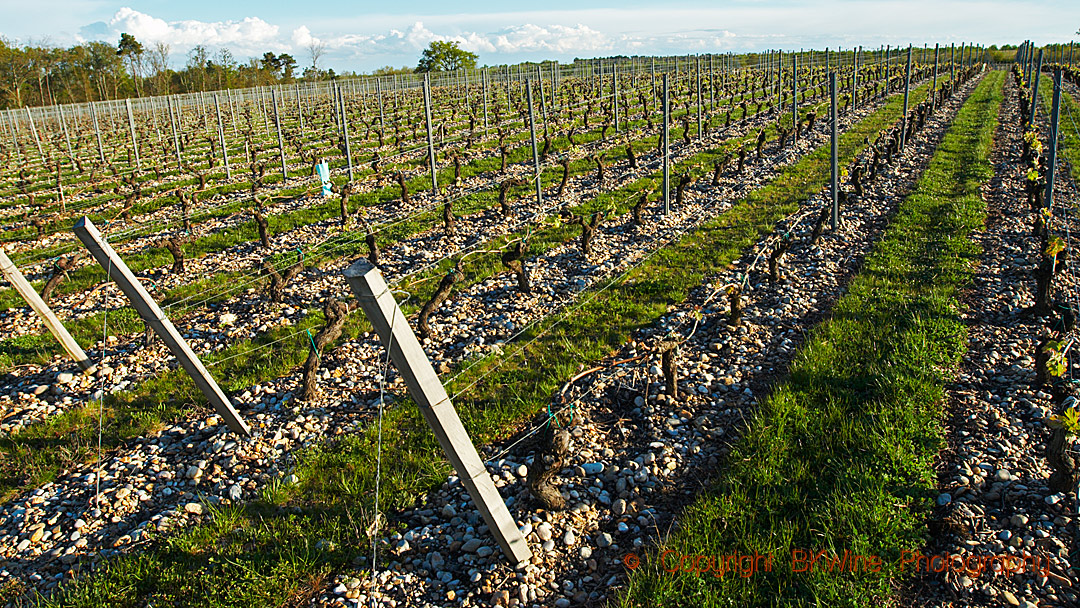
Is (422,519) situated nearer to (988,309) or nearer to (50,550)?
(50,550)

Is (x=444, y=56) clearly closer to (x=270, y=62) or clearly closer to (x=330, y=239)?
(x=270, y=62)

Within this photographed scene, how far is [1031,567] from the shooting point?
12.3 feet

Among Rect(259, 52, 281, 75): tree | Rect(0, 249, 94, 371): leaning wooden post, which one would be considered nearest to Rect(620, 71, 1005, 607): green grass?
Rect(0, 249, 94, 371): leaning wooden post

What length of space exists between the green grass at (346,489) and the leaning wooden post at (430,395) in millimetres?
1121

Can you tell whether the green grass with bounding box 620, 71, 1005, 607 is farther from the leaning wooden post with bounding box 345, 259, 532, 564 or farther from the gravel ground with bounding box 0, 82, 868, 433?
the gravel ground with bounding box 0, 82, 868, 433

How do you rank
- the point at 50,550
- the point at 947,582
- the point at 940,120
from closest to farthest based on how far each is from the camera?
1. the point at 947,582
2. the point at 50,550
3. the point at 940,120

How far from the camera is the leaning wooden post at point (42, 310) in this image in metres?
6.31

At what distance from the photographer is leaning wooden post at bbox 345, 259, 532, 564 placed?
9.70ft

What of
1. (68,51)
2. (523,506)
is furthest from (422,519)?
(68,51)

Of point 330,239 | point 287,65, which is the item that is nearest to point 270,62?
point 287,65

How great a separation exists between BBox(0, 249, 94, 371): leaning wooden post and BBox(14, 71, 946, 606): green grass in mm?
3731

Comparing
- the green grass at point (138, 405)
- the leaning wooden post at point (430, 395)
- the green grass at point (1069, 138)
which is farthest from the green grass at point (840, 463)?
the green grass at point (1069, 138)

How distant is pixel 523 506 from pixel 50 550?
3.47 m

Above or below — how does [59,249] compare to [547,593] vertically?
above
